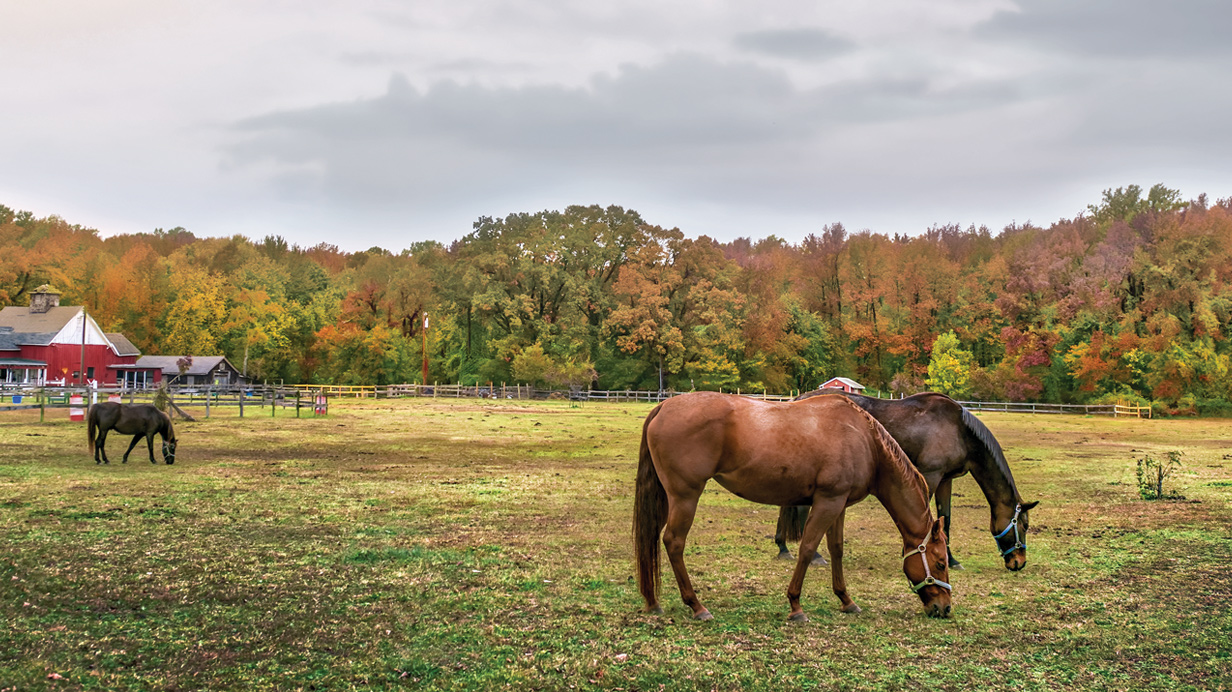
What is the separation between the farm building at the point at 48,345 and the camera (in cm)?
5047

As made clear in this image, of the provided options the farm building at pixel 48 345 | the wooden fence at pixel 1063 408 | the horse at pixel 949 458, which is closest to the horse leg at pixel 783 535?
the horse at pixel 949 458

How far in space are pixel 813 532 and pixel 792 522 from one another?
2.31m

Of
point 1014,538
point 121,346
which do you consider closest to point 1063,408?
point 1014,538

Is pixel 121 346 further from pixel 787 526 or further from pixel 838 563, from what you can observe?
pixel 838 563

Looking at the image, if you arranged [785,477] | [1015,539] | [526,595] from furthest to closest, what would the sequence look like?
[1015,539] → [526,595] → [785,477]

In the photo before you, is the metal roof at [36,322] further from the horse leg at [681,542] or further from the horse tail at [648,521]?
the horse leg at [681,542]

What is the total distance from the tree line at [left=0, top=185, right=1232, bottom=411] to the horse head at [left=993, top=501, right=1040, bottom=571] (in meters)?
50.2

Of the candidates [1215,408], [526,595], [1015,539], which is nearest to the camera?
[526,595]

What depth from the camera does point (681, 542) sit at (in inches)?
257

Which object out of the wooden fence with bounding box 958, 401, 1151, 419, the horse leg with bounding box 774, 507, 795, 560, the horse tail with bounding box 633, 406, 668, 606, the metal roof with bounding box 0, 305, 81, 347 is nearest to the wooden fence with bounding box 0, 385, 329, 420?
the metal roof with bounding box 0, 305, 81, 347

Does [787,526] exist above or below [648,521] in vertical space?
below

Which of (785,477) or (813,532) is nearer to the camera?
(813,532)

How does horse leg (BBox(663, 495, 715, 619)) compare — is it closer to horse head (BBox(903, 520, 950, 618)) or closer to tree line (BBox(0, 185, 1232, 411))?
horse head (BBox(903, 520, 950, 618))

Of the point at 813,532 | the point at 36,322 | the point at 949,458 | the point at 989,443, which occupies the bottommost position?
the point at 813,532
